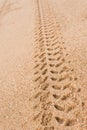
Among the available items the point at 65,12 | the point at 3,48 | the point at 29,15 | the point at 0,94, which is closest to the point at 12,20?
the point at 29,15

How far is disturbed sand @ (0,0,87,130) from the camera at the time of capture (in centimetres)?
277

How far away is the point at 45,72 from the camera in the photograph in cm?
356

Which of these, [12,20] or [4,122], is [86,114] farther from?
[12,20]

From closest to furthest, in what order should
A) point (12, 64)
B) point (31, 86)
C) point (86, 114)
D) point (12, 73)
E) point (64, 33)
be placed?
1. point (86, 114)
2. point (31, 86)
3. point (12, 73)
4. point (12, 64)
5. point (64, 33)

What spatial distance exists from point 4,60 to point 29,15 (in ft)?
9.12

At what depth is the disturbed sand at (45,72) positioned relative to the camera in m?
2.77

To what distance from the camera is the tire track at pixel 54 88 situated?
2.67m

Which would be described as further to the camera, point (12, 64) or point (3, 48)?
point (3, 48)

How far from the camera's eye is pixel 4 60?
4.46m

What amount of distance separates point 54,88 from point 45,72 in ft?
1.47

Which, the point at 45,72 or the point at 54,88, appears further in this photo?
the point at 45,72

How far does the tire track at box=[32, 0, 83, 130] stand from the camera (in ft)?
8.75

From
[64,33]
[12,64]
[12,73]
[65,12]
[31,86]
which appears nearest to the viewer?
[31,86]

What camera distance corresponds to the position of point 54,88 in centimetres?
317
